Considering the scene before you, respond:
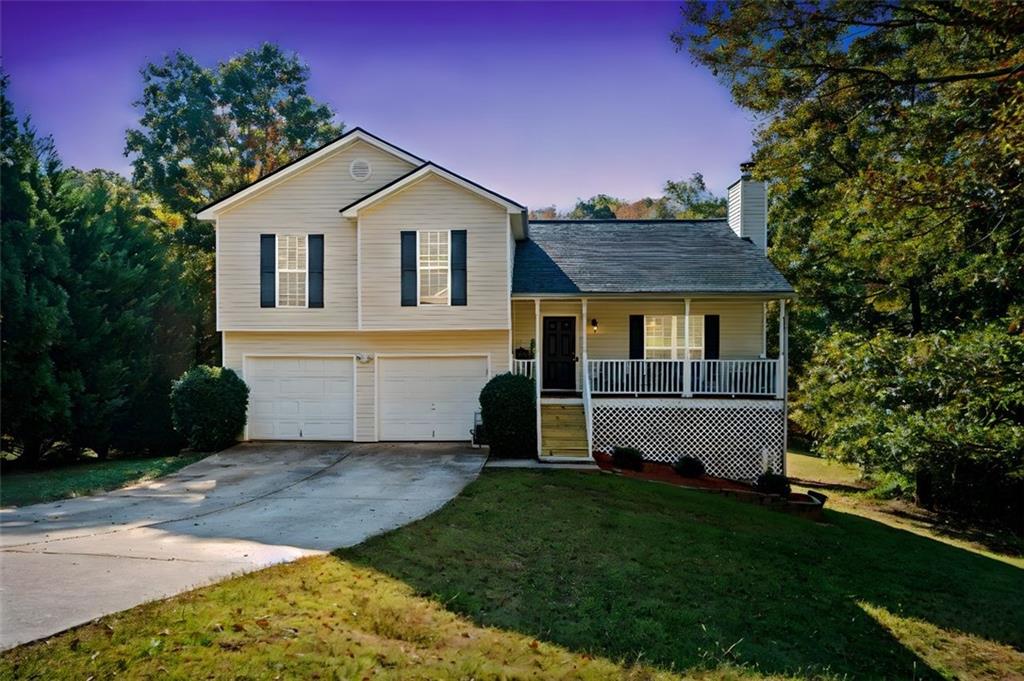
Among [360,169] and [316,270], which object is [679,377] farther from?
[360,169]

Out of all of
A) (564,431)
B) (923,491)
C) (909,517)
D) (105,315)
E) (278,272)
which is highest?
(278,272)

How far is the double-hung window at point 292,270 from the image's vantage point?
51.3 feet

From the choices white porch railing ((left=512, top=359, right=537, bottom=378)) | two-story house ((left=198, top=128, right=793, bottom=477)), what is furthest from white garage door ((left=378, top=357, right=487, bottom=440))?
white porch railing ((left=512, top=359, right=537, bottom=378))

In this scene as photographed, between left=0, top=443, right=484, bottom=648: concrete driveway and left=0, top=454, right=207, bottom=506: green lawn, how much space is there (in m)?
0.58

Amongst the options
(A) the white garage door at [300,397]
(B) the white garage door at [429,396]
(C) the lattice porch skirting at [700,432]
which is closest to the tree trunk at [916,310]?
(C) the lattice porch skirting at [700,432]

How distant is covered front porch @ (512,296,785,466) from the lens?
15.2 m

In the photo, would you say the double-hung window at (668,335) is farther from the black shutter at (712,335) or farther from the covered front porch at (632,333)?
the black shutter at (712,335)

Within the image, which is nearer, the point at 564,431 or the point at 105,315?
the point at 564,431

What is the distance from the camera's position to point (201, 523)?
8.55 metres

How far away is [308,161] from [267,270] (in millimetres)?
3082

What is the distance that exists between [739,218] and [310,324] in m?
13.4

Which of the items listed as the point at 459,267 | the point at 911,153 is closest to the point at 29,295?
the point at 459,267

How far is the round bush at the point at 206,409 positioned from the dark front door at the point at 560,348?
8313mm

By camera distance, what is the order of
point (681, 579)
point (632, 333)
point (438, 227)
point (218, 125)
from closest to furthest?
point (681, 579) < point (438, 227) < point (632, 333) < point (218, 125)
